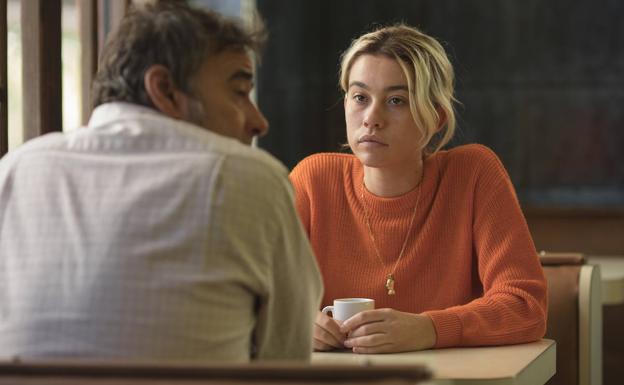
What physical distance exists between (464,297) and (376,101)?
1.51 feet

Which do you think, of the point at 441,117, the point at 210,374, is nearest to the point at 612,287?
the point at 441,117

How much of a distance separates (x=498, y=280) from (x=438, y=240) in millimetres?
187

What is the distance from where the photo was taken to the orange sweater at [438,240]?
2061mm

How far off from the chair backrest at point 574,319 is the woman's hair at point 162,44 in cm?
121

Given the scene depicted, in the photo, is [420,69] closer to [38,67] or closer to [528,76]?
[38,67]

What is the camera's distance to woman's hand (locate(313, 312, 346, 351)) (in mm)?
1814

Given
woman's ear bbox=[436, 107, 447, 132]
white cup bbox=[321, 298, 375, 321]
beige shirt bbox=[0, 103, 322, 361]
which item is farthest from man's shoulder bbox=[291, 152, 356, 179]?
beige shirt bbox=[0, 103, 322, 361]

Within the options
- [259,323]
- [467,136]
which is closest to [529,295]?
[259,323]

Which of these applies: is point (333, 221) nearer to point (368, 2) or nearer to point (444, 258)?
point (444, 258)

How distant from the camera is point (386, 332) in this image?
179 centimetres

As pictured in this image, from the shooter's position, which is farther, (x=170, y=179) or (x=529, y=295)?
(x=529, y=295)

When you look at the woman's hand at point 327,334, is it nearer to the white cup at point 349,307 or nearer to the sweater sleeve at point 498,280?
the white cup at point 349,307

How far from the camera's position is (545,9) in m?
5.18

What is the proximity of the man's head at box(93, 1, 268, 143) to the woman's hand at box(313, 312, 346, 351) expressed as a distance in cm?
48
